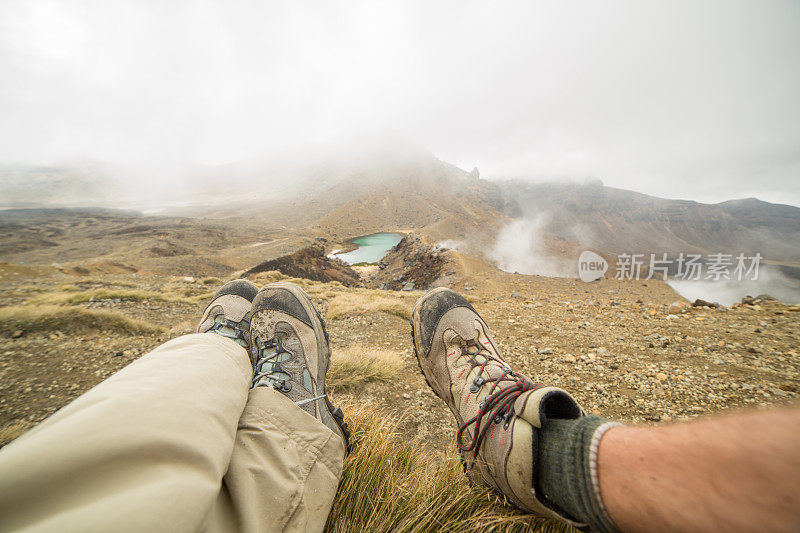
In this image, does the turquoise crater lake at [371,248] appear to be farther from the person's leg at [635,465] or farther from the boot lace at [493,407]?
the person's leg at [635,465]

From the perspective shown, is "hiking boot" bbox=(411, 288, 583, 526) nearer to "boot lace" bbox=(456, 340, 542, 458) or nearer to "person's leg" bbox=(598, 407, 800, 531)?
"boot lace" bbox=(456, 340, 542, 458)

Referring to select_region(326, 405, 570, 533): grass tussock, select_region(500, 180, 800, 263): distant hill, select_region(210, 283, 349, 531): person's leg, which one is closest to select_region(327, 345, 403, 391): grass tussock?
select_region(210, 283, 349, 531): person's leg

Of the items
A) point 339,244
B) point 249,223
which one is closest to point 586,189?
point 339,244

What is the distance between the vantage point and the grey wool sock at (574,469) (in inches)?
30.1

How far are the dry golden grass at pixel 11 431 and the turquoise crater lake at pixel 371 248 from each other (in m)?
22.9

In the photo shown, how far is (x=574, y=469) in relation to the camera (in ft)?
2.76

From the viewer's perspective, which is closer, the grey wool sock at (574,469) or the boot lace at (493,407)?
the grey wool sock at (574,469)

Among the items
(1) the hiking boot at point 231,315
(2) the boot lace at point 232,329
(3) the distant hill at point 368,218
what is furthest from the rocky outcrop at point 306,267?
(2) the boot lace at point 232,329

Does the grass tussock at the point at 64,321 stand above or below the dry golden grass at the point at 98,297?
above

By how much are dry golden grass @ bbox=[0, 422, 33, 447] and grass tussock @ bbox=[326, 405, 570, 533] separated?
72.4 inches

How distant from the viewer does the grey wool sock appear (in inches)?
30.1

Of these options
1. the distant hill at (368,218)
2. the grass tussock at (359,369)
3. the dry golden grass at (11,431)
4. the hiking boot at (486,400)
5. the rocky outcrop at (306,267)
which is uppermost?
the distant hill at (368,218)

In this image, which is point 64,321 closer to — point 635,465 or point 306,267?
point 635,465

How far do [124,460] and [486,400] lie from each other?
1298 mm
